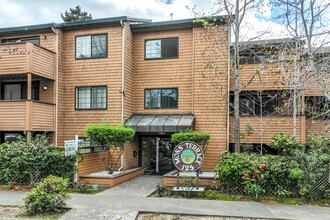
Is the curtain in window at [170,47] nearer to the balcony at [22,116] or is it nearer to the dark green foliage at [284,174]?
the balcony at [22,116]

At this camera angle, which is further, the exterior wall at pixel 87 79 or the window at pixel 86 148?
the exterior wall at pixel 87 79

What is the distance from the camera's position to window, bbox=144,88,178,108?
1450cm

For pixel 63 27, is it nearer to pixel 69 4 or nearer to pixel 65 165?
pixel 65 165

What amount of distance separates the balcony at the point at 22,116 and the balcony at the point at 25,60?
1564 millimetres

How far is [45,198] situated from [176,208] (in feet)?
11.3

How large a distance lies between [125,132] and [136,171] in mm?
2826

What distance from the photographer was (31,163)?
9.34m

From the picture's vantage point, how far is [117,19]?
13.8 meters

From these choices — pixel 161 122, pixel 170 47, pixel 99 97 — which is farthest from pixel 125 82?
pixel 170 47

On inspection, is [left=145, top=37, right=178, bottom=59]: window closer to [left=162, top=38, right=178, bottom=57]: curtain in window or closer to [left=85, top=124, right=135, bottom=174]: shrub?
[left=162, top=38, right=178, bottom=57]: curtain in window

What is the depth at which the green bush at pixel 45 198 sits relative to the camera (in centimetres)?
680

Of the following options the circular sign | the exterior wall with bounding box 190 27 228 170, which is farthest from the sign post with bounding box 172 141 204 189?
the exterior wall with bounding box 190 27 228 170

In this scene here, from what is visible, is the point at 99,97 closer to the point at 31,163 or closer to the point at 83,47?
the point at 83,47

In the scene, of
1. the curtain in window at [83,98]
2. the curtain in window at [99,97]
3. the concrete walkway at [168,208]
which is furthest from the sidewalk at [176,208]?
the curtain in window at [83,98]
